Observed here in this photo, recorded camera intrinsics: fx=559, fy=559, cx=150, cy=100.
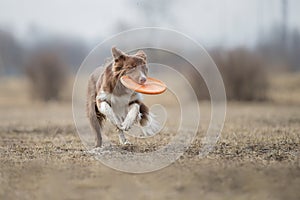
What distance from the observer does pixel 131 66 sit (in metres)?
7.82

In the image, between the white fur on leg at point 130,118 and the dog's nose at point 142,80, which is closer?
the dog's nose at point 142,80

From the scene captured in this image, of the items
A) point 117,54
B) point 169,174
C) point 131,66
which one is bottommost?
point 169,174

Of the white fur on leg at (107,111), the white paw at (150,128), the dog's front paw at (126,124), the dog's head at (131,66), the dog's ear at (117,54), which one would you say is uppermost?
the dog's ear at (117,54)

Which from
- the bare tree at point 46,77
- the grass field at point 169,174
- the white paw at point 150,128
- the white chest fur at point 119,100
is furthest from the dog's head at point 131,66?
the bare tree at point 46,77

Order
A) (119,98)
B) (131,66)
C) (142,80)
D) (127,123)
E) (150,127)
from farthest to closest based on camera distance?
(150,127), (119,98), (127,123), (131,66), (142,80)

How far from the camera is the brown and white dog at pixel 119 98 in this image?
7.83 metres

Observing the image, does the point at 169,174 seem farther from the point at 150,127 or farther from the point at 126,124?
the point at 150,127

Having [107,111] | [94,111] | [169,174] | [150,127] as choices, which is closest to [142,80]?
[107,111]

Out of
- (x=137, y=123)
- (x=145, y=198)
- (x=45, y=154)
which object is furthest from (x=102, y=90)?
(x=145, y=198)

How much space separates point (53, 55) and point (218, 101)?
17836 mm

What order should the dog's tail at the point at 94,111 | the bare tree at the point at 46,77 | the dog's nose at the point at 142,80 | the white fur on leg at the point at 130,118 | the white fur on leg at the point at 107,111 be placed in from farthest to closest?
the bare tree at the point at 46,77 < the dog's tail at the point at 94,111 < the white fur on leg at the point at 107,111 < the white fur on leg at the point at 130,118 < the dog's nose at the point at 142,80

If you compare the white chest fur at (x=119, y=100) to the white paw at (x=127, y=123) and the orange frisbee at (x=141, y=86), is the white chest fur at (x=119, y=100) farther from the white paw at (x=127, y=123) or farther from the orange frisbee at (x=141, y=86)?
the orange frisbee at (x=141, y=86)

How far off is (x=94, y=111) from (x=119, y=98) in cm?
69

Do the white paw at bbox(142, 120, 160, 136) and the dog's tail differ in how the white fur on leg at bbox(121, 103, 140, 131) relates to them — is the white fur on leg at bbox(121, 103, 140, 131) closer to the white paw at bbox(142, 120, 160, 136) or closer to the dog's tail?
the white paw at bbox(142, 120, 160, 136)
